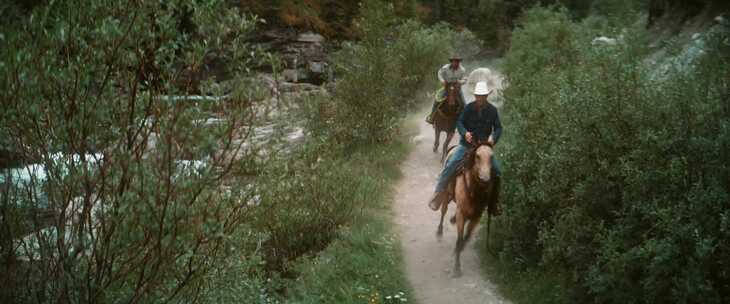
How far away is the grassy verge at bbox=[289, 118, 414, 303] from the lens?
952cm

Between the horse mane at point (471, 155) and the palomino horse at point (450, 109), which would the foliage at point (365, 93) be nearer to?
the palomino horse at point (450, 109)

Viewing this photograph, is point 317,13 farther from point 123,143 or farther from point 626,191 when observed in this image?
point 123,143

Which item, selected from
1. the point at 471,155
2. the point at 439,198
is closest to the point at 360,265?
the point at 439,198

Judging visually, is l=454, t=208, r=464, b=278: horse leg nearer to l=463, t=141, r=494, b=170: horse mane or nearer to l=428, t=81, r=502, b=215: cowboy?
l=463, t=141, r=494, b=170: horse mane

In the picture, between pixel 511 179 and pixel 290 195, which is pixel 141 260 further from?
pixel 511 179

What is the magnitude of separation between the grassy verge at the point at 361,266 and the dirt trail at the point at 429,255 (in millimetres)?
253

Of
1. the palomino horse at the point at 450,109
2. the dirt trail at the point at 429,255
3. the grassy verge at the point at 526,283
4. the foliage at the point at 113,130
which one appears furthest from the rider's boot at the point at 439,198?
the foliage at the point at 113,130

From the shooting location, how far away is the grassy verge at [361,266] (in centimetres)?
952

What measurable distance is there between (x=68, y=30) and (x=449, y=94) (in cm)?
1145

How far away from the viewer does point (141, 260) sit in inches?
240

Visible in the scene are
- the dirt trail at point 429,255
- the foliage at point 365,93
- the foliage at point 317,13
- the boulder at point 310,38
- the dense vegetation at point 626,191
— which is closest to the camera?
the dense vegetation at point 626,191

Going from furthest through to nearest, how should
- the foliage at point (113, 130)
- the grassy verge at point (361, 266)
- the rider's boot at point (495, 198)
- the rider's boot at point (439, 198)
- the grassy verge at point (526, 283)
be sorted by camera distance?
the rider's boot at point (439, 198)
the rider's boot at point (495, 198)
the grassy verge at point (361, 266)
the grassy verge at point (526, 283)
the foliage at point (113, 130)

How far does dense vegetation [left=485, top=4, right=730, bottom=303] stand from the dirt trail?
54cm

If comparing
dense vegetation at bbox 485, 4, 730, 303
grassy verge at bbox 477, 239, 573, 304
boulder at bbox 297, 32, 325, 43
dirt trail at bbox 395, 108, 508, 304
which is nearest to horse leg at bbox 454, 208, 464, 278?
dirt trail at bbox 395, 108, 508, 304
